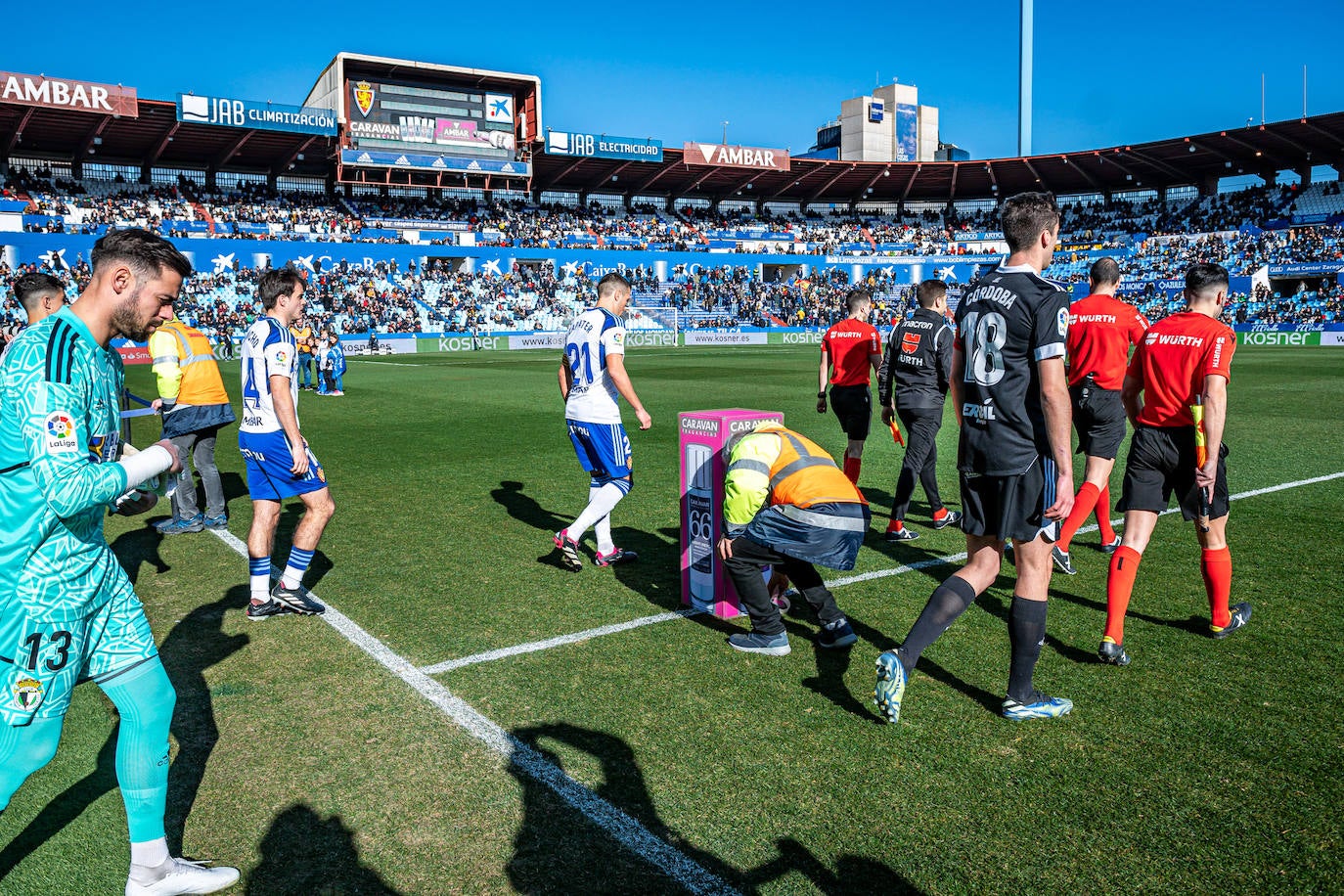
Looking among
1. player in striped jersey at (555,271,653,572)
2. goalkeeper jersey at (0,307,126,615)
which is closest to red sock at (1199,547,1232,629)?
player in striped jersey at (555,271,653,572)

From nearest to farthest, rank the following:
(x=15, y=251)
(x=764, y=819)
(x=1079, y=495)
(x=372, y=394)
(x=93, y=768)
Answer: (x=764, y=819) < (x=93, y=768) < (x=1079, y=495) < (x=372, y=394) < (x=15, y=251)

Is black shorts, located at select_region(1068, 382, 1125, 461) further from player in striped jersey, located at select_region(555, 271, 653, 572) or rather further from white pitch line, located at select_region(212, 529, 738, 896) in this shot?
white pitch line, located at select_region(212, 529, 738, 896)

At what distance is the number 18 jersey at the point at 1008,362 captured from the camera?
382 centimetres

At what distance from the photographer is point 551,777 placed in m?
3.60

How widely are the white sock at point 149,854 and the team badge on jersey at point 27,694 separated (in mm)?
609

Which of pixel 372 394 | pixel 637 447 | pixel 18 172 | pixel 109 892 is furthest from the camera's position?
pixel 18 172

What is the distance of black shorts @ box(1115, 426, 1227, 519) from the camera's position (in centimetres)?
505

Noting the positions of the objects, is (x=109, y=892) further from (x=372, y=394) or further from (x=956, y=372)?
(x=372, y=394)

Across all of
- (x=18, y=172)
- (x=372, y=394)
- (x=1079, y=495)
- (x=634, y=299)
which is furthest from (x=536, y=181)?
(x=1079, y=495)

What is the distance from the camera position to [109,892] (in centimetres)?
293

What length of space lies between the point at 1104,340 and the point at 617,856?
494 centimetres

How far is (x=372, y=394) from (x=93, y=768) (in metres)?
18.1

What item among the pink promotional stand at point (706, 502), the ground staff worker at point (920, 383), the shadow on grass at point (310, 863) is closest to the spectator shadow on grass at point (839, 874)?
the shadow on grass at point (310, 863)

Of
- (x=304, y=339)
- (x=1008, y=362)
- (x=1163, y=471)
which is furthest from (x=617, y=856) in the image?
(x=304, y=339)
